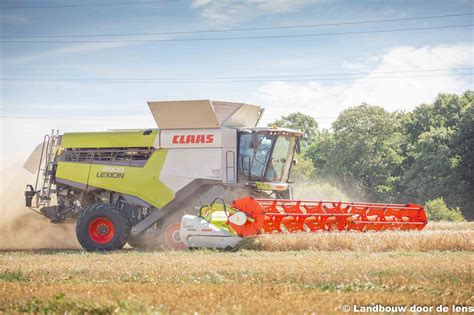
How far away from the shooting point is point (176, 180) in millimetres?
17609

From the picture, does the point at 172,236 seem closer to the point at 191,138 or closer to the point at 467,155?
the point at 191,138

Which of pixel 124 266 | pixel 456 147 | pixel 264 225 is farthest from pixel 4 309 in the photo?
pixel 456 147

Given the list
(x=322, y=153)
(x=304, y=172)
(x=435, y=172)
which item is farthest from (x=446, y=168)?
(x=322, y=153)

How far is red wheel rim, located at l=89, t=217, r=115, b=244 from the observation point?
1694 cm

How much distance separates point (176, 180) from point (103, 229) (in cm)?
219

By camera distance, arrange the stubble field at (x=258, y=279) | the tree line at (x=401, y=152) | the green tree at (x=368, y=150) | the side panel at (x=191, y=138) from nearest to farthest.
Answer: the stubble field at (x=258, y=279) < the side panel at (x=191, y=138) < the tree line at (x=401, y=152) < the green tree at (x=368, y=150)

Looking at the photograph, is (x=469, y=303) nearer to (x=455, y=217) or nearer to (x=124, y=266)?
(x=124, y=266)

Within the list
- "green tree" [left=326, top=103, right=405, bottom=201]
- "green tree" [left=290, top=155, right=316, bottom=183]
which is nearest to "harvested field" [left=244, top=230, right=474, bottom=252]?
"green tree" [left=326, top=103, right=405, bottom=201]

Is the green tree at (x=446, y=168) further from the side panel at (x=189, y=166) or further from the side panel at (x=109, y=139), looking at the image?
the side panel at (x=109, y=139)

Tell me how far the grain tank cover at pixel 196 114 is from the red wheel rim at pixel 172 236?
259 centimetres

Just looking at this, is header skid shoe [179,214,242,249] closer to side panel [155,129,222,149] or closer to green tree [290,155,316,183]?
side panel [155,129,222,149]

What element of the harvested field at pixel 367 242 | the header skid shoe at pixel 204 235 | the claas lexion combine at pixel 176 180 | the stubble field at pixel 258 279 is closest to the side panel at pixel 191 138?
the claas lexion combine at pixel 176 180

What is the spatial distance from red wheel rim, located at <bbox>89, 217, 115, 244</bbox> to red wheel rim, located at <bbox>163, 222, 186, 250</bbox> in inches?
51.0

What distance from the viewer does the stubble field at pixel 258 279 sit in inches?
256
